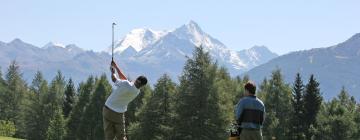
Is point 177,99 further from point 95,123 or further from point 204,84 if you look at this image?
point 95,123

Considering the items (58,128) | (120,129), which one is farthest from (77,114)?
(120,129)

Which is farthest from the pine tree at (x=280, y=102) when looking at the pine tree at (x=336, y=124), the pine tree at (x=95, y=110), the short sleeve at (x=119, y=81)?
the short sleeve at (x=119, y=81)

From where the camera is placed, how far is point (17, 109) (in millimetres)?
119562

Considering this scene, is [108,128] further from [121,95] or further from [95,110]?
[95,110]

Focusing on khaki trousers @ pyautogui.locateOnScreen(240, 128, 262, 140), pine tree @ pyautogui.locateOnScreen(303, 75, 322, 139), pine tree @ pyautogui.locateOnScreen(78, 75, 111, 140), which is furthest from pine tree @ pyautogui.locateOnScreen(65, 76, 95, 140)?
khaki trousers @ pyautogui.locateOnScreen(240, 128, 262, 140)

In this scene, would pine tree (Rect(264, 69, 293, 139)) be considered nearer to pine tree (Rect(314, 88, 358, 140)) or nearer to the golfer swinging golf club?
pine tree (Rect(314, 88, 358, 140))

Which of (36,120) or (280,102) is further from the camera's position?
(36,120)

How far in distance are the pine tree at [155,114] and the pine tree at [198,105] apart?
3.50 meters

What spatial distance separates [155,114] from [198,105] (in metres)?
7.10

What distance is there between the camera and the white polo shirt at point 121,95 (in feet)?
59.8

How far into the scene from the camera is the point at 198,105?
59094 millimetres

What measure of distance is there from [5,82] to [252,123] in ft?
384

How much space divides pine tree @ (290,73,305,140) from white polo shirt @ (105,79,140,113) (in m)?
56.3

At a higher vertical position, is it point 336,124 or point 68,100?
point 68,100
